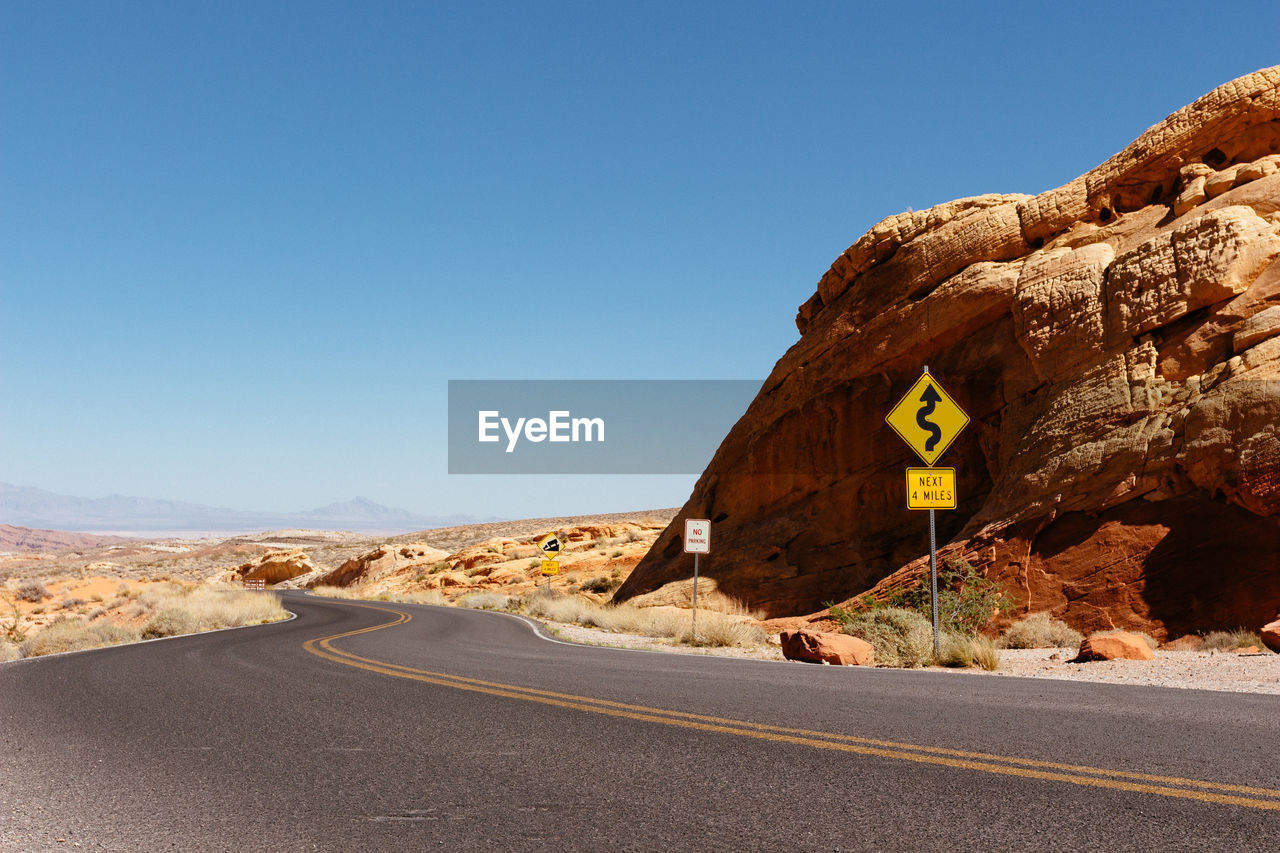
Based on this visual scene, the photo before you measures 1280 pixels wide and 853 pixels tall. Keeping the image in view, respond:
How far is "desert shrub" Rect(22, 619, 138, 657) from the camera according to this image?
17.5 metres

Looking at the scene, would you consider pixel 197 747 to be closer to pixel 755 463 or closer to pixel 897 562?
pixel 897 562

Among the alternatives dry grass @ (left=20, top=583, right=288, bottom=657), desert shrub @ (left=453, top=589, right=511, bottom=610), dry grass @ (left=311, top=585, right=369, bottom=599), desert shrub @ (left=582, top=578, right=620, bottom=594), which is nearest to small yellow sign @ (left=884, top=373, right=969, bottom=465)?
dry grass @ (left=20, top=583, right=288, bottom=657)

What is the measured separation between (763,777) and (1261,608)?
13.6 m

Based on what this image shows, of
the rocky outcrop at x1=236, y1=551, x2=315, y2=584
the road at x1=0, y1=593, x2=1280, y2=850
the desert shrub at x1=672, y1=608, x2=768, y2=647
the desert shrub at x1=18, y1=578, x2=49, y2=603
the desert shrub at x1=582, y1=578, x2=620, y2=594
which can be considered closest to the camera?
the road at x1=0, y1=593, x2=1280, y2=850

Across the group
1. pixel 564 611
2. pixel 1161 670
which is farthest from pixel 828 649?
pixel 564 611

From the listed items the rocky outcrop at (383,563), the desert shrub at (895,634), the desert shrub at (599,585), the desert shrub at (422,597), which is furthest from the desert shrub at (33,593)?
the desert shrub at (895,634)

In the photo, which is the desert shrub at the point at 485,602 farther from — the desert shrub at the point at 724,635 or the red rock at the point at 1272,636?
the red rock at the point at 1272,636

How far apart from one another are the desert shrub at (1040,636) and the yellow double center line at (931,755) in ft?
32.7

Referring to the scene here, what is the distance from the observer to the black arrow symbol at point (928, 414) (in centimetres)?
1271

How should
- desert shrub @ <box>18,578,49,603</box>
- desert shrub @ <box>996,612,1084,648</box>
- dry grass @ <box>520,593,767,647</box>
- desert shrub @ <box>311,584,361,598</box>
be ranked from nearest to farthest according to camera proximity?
desert shrub @ <box>996,612,1084,648</box>
dry grass @ <box>520,593,767,647</box>
desert shrub @ <box>18,578,49,603</box>
desert shrub @ <box>311,584,361,598</box>

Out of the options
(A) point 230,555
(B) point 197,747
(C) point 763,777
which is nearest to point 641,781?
(C) point 763,777

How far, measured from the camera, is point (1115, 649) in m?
11.2

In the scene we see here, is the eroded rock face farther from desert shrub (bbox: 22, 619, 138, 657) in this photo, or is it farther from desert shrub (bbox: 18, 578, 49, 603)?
desert shrub (bbox: 18, 578, 49, 603)

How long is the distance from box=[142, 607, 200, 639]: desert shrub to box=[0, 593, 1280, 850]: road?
43.6 feet
